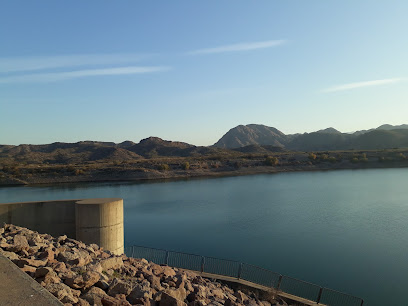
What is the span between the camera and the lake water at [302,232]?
1608 centimetres

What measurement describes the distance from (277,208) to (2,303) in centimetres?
2936

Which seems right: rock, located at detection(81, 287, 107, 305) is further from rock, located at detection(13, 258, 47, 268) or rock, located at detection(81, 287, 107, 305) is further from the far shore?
the far shore

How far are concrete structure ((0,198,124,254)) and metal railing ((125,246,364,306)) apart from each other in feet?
8.28

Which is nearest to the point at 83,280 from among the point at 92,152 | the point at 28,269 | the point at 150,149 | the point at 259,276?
the point at 28,269

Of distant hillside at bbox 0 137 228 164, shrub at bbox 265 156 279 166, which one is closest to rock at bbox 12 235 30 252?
shrub at bbox 265 156 279 166

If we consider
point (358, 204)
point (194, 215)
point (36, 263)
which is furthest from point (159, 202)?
point (36, 263)

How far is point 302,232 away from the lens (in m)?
23.4

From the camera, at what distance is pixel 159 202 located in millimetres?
37938

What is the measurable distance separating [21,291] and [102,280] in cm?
252

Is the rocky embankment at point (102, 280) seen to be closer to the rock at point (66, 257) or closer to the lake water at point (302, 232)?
the rock at point (66, 257)

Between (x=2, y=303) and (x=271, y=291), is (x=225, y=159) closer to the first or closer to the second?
(x=271, y=291)

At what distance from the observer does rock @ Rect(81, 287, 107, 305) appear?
6.43m

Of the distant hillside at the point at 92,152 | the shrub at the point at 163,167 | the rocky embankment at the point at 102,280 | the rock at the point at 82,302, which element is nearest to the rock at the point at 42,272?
the rocky embankment at the point at 102,280

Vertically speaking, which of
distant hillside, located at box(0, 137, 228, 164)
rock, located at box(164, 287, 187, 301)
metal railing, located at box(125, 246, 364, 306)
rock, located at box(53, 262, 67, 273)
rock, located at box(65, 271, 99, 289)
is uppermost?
distant hillside, located at box(0, 137, 228, 164)
